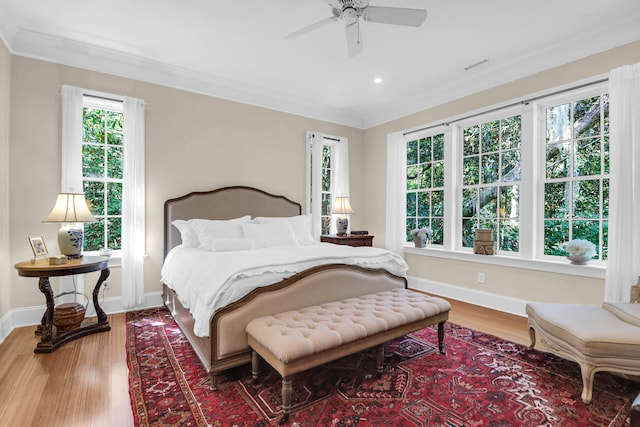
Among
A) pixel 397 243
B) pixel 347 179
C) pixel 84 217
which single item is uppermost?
pixel 347 179

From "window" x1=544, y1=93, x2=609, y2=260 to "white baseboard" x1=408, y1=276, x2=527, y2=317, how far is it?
2.23 ft

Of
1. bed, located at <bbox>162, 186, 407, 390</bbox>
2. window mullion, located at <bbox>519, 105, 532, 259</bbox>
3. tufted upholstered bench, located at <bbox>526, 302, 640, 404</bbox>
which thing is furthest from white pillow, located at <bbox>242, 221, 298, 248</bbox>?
window mullion, located at <bbox>519, 105, 532, 259</bbox>

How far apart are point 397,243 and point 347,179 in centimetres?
131

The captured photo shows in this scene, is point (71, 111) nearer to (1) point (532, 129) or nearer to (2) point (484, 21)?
(2) point (484, 21)

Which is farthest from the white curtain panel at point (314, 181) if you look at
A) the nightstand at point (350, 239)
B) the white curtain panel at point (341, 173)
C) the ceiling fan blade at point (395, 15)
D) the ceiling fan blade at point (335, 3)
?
the ceiling fan blade at point (395, 15)

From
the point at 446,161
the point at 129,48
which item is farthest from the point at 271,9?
the point at 446,161

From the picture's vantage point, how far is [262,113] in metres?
4.45

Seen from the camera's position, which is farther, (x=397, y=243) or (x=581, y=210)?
(x=397, y=243)

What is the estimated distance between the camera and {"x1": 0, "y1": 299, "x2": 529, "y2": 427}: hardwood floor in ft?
5.67

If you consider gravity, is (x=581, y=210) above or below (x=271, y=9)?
below

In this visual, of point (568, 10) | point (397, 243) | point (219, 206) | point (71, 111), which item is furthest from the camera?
point (397, 243)

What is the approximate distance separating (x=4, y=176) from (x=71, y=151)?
557mm

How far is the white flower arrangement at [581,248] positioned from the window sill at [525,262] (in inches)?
4.4

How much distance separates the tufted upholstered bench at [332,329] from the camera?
1688 mm
